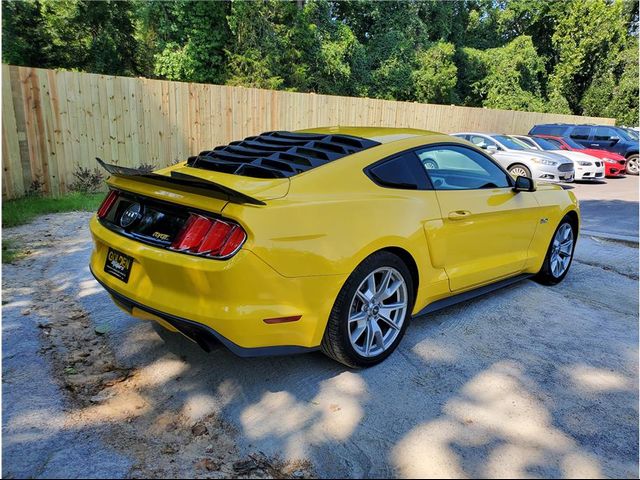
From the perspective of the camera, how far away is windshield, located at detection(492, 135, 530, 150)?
13.5m

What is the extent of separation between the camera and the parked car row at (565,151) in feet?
42.3

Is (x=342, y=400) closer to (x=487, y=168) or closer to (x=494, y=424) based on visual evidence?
(x=494, y=424)

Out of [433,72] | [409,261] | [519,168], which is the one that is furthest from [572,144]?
[409,261]

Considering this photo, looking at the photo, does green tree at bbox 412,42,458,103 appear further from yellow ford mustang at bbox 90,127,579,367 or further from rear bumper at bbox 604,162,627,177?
yellow ford mustang at bbox 90,127,579,367

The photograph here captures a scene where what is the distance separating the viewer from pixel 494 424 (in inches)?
104

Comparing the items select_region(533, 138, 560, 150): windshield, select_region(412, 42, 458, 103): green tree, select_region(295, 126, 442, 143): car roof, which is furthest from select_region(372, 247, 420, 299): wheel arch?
select_region(412, 42, 458, 103): green tree

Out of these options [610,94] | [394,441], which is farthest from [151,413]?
[610,94]

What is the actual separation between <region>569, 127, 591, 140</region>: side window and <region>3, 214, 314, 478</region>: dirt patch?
61.4 ft

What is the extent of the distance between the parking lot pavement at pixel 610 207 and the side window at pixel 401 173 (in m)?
5.47

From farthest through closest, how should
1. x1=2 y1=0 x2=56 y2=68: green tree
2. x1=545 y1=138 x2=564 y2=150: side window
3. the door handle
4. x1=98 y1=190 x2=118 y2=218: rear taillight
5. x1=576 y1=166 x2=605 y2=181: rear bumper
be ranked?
x1=2 y1=0 x2=56 y2=68: green tree < x1=545 y1=138 x2=564 y2=150: side window < x1=576 y1=166 x2=605 y2=181: rear bumper < the door handle < x1=98 y1=190 x2=118 y2=218: rear taillight

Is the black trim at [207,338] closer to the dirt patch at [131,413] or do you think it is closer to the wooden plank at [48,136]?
the dirt patch at [131,413]

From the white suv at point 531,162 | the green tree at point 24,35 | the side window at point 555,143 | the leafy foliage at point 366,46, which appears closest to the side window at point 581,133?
the side window at point 555,143

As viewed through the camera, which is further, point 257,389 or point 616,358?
point 616,358

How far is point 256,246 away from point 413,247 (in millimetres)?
1227
